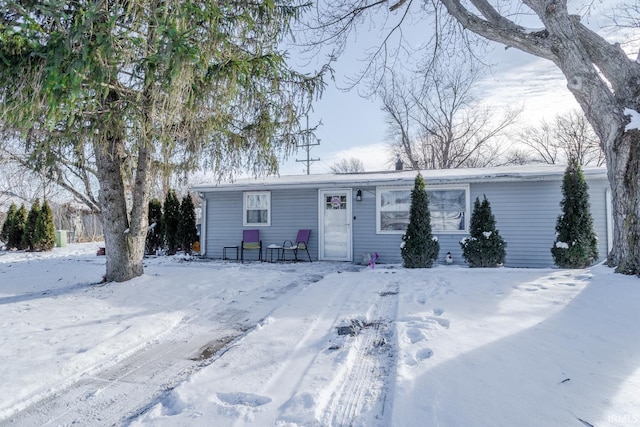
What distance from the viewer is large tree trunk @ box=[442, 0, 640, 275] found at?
480 cm

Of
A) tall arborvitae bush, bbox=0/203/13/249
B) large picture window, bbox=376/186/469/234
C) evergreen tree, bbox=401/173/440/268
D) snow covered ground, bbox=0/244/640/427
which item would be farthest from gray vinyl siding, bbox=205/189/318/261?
tall arborvitae bush, bbox=0/203/13/249

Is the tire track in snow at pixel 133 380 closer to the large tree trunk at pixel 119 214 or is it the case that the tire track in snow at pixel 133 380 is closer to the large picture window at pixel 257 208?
the large tree trunk at pixel 119 214

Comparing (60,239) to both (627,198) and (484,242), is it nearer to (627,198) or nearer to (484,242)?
(484,242)

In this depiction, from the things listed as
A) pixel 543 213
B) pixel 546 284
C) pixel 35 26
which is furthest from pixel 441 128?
pixel 35 26

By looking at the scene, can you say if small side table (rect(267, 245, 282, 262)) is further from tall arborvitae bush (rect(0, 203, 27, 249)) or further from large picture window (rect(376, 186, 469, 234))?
tall arborvitae bush (rect(0, 203, 27, 249))

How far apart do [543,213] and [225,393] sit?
8.60 metres

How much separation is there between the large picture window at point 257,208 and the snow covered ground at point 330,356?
510 centimetres

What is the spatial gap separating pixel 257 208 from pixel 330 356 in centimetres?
797

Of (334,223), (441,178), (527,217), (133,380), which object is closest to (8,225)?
(334,223)

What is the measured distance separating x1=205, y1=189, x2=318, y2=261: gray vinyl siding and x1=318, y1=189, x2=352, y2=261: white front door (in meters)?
0.20

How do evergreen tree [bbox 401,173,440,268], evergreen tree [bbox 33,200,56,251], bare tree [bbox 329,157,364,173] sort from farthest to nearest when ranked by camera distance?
1. bare tree [bbox 329,157,364,173]
2. evergreen tree [bbox 33,200,56,251]
3. evergreen tree [bbox 401,173,440,268]

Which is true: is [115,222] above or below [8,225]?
above

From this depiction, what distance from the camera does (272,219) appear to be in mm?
10391

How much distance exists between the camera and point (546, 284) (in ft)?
17.1
